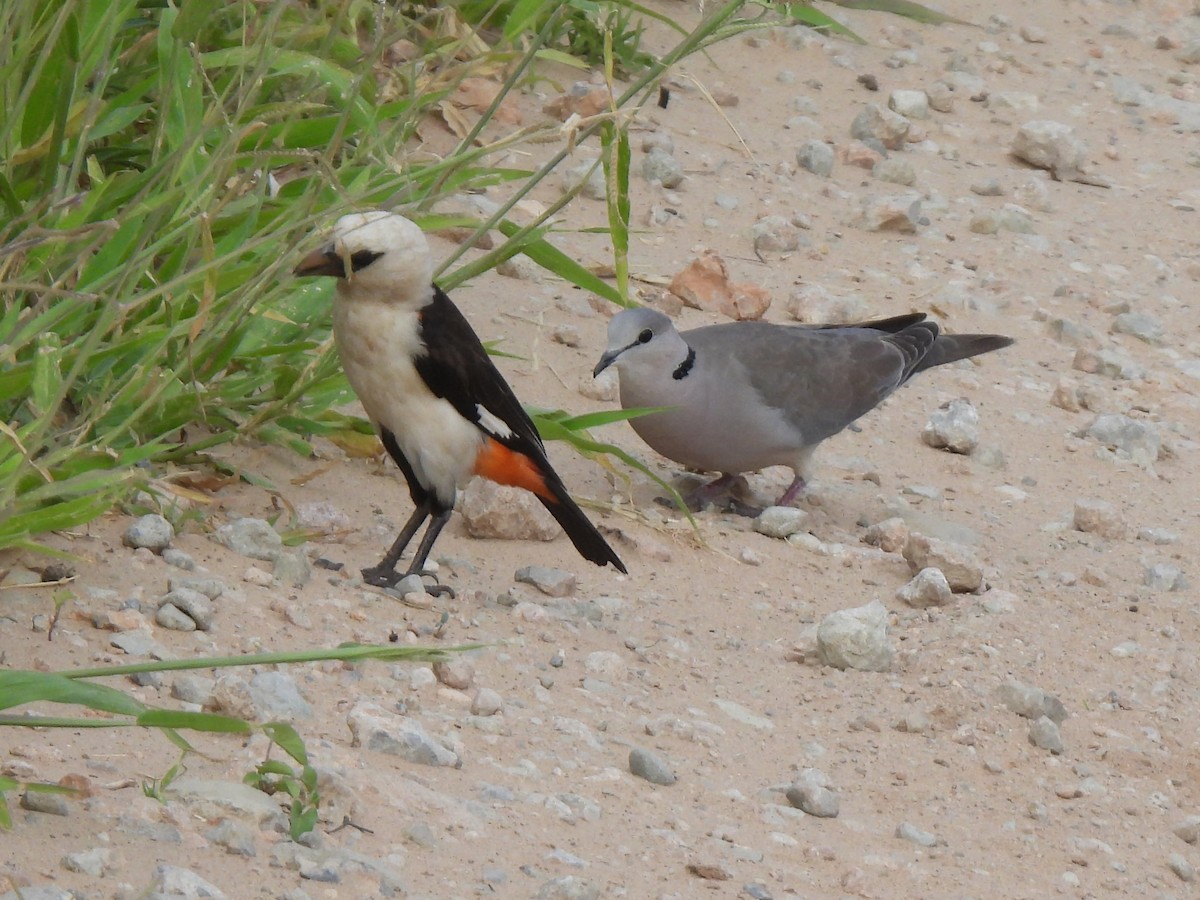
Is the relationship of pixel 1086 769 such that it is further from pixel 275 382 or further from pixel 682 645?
pixel 275 382

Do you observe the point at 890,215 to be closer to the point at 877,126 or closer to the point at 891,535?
the point at 877,126

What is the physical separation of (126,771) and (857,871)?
1.35 metres

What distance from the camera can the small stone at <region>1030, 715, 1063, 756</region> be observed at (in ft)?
13.5

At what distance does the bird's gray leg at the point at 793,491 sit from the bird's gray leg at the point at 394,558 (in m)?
1.52

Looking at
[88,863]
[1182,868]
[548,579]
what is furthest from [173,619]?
[1182,868]

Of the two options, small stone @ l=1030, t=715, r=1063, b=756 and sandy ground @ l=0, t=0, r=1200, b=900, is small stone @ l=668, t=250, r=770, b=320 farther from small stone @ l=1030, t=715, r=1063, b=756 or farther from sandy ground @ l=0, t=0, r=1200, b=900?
small stone @ l=1030, t=715, r=1063, b=756

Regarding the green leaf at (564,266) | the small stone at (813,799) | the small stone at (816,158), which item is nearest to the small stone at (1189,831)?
the small stone at (813,799)

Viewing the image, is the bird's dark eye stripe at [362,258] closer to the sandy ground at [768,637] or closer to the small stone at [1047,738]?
the sandy ground at [768,637]

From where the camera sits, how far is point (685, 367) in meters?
5.61

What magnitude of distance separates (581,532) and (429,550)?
416 millimetres

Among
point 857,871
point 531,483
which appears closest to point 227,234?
point 531,483

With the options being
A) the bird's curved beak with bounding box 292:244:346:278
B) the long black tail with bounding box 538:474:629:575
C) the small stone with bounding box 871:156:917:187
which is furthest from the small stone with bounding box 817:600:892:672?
the small stone with bounding box 871:156:917:187

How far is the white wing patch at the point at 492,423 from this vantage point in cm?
437

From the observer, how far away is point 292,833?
107 inches
